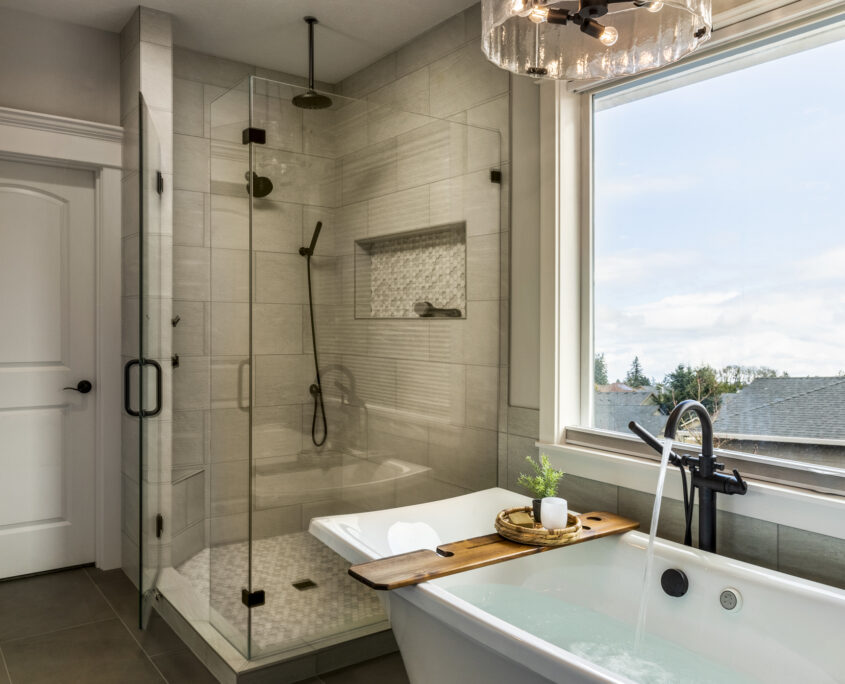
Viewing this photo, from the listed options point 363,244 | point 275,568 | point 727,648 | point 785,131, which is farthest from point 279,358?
point 785,131

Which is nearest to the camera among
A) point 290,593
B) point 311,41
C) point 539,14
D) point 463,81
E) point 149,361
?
point 539,14

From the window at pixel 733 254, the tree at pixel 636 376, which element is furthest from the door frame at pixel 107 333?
the tree at pixel 636 376

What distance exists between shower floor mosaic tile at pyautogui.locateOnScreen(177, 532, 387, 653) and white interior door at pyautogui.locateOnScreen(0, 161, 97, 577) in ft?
4.81

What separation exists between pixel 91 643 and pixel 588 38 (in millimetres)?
2866

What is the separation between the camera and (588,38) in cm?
168

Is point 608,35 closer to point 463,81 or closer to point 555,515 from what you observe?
point 555,515

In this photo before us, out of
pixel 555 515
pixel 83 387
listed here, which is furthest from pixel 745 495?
pixel 83 387

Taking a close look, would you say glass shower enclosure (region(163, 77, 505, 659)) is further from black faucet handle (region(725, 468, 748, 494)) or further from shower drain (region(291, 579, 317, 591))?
black faucet handle (region(725, 468, 748, 494))

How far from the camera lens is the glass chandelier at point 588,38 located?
4.79 ft

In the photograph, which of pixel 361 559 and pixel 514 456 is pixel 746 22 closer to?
pixel 514 456

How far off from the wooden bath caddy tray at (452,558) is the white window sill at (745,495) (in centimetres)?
16

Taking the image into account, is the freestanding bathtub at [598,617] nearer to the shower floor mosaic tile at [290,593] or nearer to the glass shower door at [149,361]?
the shower floor mosaic tile at [290,593]

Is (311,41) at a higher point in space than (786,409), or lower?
higher

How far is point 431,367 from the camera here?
260 cm
